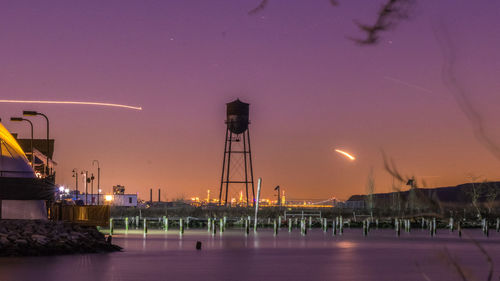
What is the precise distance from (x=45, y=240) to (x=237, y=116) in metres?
78.9

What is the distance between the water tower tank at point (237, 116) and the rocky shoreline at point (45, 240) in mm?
72949

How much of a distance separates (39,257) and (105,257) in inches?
128

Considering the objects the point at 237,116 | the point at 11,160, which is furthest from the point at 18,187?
the point at 237,116

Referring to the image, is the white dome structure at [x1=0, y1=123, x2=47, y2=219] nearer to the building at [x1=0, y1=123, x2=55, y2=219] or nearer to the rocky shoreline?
the building at [x1=0, y1=123, x2=55, y2=219]

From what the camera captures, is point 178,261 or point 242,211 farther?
point 242,211

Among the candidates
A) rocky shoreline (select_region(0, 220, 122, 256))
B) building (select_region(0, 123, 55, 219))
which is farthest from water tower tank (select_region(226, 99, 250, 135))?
rocky shoreline (select_region(0, 220, 122, 256))

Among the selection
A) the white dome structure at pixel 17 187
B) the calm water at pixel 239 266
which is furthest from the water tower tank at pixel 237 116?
the calm water at pixel 239 266

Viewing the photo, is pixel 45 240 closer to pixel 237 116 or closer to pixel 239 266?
pixel 239 266

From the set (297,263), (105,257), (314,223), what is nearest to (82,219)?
(105,257)

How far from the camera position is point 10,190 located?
182ft

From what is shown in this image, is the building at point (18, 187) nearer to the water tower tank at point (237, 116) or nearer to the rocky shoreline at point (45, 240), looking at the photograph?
the rocky shoreline at point (45, 240)

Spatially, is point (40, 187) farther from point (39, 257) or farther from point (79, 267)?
point (79, 267)

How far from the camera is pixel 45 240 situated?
42.7 m

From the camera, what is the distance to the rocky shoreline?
41.5 m
